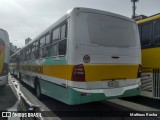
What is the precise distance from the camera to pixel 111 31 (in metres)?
6.79

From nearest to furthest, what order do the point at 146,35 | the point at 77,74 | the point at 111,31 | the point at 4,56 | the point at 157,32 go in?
the point at 77,74, the point at 111,31, the point at 157,32, the point at 146,35, the point at 4,56

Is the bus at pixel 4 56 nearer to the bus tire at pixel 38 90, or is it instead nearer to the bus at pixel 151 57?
the bus tire at pixel 38 90

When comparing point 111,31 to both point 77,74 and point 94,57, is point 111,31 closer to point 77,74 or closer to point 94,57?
point 94,57

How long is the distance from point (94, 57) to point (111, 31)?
108 cm

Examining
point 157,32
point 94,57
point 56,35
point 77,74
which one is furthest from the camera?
point 157,32

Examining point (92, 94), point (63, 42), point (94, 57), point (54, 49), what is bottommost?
point (92, 94)

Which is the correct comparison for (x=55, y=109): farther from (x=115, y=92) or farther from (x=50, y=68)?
(x=115, y=92)

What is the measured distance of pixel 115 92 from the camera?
6.55 meters

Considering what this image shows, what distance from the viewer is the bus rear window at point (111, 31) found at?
21.2 ft

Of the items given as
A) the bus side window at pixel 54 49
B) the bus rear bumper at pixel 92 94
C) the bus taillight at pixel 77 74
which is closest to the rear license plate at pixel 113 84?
the bus rear bumper at pixel 92 94

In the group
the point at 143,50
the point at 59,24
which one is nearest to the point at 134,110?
the point at 143,50

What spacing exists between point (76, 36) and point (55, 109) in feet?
10.1

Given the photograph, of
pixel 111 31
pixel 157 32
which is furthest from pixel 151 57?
pixel 111 31

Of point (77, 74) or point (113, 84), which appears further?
point (113, 84)
